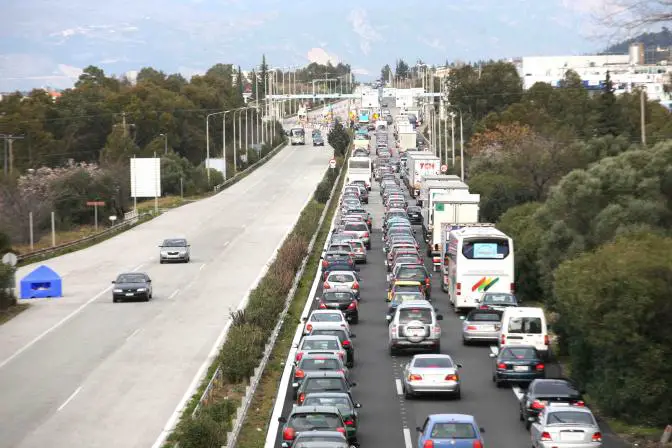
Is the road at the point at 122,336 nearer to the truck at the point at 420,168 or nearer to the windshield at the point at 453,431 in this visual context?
the windshield at the point at 453,431

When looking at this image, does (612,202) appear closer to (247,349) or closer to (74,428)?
(247,349)

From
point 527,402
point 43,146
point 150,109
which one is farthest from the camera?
point 150,109

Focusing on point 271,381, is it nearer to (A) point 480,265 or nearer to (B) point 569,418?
(B) point 569,418

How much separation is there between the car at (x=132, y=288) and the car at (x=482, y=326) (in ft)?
53.2

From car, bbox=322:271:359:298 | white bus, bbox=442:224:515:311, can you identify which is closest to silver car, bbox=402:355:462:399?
white bus, bbox=442:224:515:311

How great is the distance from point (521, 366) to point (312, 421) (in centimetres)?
1050

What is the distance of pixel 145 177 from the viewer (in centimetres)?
9725

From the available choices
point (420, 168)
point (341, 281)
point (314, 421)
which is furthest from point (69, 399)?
point (420, 168)

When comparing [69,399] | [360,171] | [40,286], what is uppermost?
[360,171]

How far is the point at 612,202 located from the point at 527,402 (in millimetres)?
19975

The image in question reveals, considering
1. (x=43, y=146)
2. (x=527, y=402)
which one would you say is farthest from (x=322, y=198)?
(x=527, y=402)

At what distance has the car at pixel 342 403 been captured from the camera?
2525 cm

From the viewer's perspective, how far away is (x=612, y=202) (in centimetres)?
4594

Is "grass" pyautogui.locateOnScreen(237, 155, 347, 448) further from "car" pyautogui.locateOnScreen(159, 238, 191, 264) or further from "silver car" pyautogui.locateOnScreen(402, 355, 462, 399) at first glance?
"car" pyautogui.locateOnScreen(159, 238, 191, 264)
